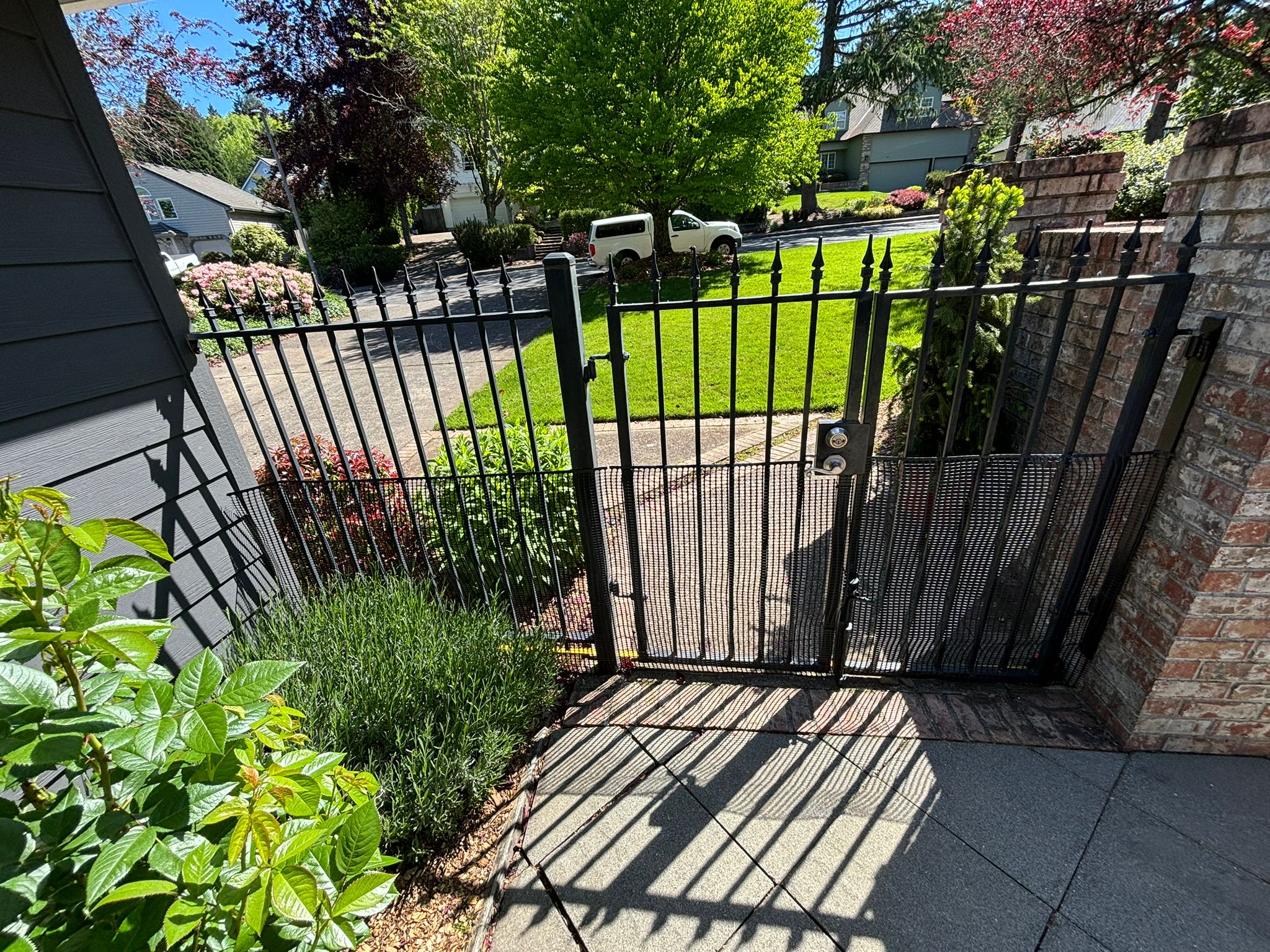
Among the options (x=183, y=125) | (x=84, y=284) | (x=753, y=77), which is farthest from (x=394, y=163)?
(x=84, y=284)

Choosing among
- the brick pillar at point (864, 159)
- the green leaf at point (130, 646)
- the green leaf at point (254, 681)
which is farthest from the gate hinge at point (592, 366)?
the brick pillar at point (864, 159)

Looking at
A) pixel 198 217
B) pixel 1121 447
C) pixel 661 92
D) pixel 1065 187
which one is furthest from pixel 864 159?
pixel 198 217

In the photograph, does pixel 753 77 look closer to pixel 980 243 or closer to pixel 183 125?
pixel 980 243

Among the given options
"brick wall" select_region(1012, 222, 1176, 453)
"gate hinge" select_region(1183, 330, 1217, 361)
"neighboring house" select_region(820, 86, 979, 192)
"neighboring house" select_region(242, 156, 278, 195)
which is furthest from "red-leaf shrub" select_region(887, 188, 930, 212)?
"neighboring house" select_region(242, 156, 278, 195)

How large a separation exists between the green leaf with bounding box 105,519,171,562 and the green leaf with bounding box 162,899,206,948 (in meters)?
0.56

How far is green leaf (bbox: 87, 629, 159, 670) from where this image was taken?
2.98 ft

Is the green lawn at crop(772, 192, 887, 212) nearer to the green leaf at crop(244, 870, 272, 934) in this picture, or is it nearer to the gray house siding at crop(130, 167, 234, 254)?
the green leaf at crop(244, 870, 272, 934)

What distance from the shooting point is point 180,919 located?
0.84 m

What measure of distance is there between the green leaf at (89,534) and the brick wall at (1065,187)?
174 inches

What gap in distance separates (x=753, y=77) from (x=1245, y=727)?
13.5 m

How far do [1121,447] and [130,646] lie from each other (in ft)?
9.73

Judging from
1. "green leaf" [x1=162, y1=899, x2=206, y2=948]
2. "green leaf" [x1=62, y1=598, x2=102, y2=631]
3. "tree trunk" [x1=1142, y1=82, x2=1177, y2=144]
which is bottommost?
"green leaf" [x1=162, y1=899, x2=206, y2=948]

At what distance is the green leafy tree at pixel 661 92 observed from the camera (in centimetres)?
1108

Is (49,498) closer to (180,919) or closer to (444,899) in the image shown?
(180,919)
